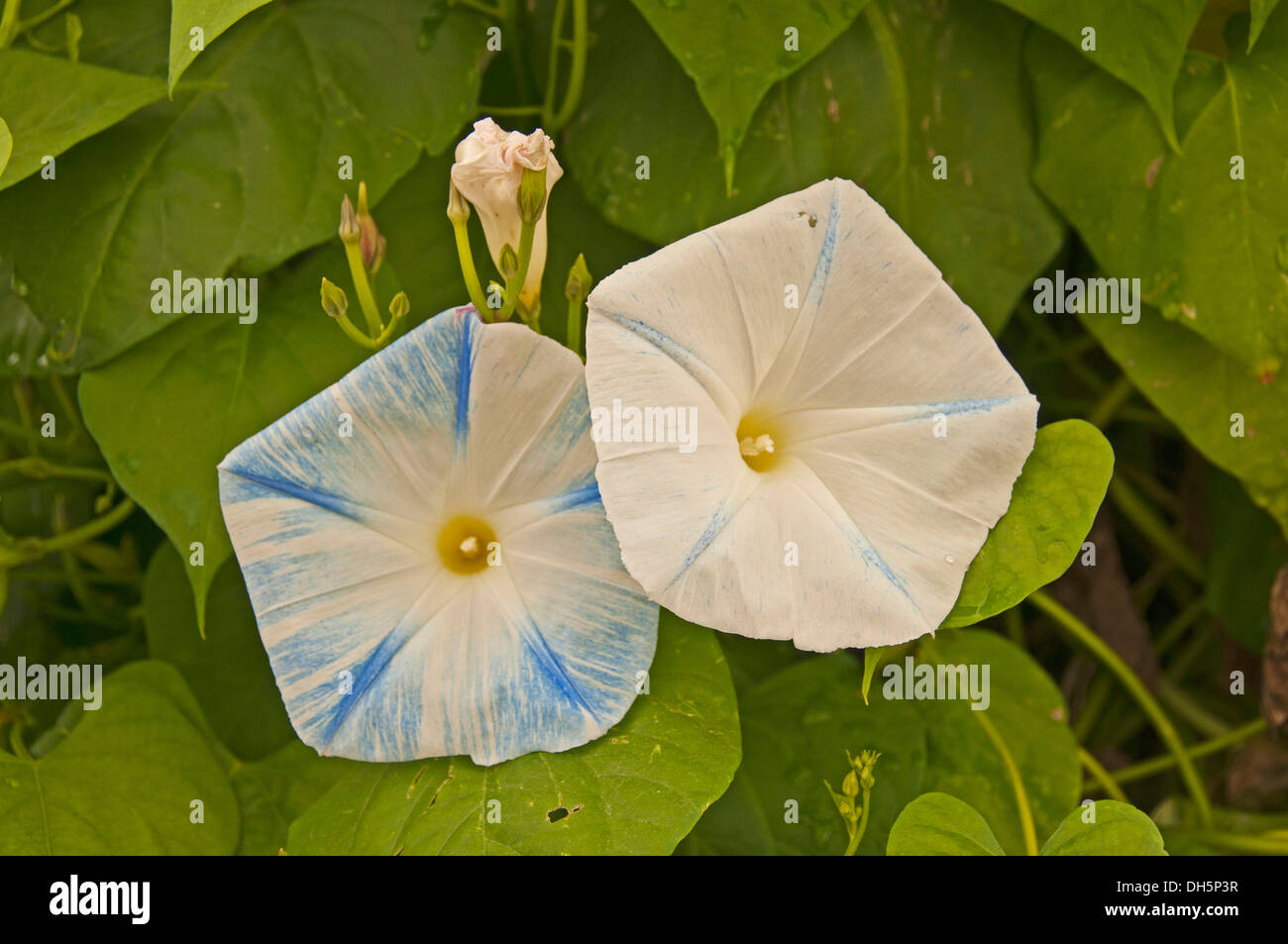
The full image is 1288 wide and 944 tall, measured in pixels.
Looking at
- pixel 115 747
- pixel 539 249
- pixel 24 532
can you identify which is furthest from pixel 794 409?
pixel 24 532

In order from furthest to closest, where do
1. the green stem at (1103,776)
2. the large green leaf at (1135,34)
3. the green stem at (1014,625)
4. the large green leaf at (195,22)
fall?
1. the green stem at (1014,625)
2. the green stem at (1103,776)
3. the large green leaf at (1135,34)
4. the large green leaf at (195,22)

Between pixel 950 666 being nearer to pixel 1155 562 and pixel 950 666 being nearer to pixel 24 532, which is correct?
pixel 1155 562

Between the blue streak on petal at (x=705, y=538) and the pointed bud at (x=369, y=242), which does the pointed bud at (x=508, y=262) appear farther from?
the blue streak on petal at (x=705, y=538)

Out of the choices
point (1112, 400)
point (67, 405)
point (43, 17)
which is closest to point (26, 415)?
point (67, 405)

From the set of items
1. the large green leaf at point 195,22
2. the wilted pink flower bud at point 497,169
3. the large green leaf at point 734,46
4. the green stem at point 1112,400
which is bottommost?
the green stem at point 1112,400

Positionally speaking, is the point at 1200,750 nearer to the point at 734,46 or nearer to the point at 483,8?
the point at 734,46

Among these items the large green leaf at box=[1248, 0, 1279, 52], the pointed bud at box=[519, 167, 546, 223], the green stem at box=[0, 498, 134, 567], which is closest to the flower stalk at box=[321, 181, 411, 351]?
the pointed bud at box=[519, 167, 546, 223]

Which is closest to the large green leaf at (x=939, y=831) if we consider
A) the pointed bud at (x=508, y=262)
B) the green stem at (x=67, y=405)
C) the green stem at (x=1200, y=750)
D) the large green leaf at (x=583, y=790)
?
the large green leaf at (x=583, y=790)
